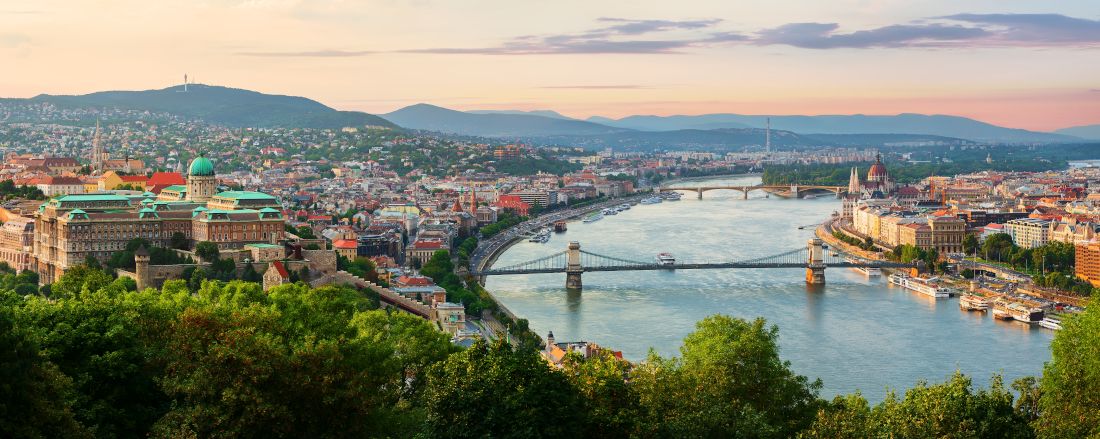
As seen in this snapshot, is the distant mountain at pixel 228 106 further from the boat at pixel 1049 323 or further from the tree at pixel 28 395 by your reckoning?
the tree at pixel 28 395

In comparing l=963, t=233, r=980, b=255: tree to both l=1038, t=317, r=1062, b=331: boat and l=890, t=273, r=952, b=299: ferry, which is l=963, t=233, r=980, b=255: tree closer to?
l=890, t=273, r=952, b=299: ferry

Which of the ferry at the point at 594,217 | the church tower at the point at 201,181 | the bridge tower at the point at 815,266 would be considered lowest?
the ferry at the point at 594,217

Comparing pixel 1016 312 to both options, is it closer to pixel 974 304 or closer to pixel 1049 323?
pixel 1049 323

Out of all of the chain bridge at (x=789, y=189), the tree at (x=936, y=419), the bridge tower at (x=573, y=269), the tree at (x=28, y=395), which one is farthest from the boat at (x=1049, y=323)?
the chain bridge at (x=789, y=189)

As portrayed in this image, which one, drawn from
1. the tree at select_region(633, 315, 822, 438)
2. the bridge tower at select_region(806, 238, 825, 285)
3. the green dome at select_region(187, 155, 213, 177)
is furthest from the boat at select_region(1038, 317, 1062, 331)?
the green dome at select_region(187, 155, 213, 177)

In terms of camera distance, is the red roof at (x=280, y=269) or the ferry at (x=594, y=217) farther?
the ferry at (x=594, y=217)

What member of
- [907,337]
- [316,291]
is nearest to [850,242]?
[907,337]
